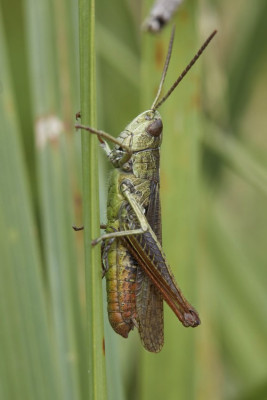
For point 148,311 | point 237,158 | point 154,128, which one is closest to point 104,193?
point 154,128

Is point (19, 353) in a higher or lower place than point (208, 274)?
lower

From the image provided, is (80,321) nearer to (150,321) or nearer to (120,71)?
(150,321)

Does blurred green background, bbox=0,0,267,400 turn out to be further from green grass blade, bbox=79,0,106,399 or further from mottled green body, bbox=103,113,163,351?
green grass blade, bbox=79,0,106,399

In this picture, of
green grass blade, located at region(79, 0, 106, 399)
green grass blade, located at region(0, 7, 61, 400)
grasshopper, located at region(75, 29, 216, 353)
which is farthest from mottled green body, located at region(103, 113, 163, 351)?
green grass blade, located at region(79, 0, 106, 399)

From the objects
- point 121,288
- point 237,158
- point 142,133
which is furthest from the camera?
point 237,158

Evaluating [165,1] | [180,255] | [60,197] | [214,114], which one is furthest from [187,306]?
[214,114]

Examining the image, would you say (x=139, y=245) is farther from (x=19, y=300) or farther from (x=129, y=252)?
(x=19, y=300)

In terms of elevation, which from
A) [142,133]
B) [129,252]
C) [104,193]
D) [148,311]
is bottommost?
[148,311]
